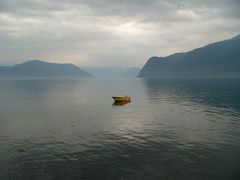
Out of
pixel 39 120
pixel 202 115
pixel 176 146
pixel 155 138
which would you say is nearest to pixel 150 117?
pixel 202 115

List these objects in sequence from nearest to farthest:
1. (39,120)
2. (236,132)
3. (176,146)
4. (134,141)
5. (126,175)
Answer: (126,175), (176,146), (134,141), (236,132), (39,120)

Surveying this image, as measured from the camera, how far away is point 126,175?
29.3 metres

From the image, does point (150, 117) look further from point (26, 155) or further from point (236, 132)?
point (26, 155)

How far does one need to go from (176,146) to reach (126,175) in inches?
551

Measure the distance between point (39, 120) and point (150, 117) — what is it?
104 feet

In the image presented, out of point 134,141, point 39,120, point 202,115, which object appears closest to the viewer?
point 134,141

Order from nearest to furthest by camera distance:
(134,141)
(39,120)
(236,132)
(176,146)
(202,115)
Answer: (176,146), (134,141), (236,132), (39,120), (202,115)

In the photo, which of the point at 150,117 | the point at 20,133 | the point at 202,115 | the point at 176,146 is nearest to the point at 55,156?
the point at 20,133

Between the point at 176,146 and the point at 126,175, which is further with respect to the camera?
the point at 176,146

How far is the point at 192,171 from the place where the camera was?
3017cm

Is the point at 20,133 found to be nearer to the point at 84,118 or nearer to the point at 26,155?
the point at 26,155

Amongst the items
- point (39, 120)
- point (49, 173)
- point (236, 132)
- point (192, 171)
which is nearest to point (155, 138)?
point (192, 171)

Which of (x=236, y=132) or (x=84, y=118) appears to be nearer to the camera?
(x=236, y=132)

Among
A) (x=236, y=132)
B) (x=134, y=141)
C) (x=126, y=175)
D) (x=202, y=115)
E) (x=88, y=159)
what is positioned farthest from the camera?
(x=202, y=115)
